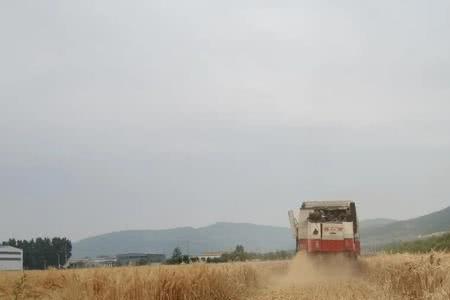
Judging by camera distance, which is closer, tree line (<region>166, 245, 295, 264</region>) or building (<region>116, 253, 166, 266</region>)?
tree line (<region>166, 245, 295, 264</region>)

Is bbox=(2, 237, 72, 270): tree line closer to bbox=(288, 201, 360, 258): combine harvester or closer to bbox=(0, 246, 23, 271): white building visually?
bbox=(0, 246, 23, 271): white building

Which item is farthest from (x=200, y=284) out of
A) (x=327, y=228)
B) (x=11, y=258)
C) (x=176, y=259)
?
(x=11, y=258)

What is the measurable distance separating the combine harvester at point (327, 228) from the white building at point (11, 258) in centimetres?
11067

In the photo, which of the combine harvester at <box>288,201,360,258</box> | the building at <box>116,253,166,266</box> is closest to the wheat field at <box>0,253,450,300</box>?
the building at <box>116,253,166,266</box>

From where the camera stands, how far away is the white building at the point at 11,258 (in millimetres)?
129175

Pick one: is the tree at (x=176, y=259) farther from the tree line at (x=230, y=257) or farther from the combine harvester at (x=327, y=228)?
the combine harvester at (x=327, y=228)

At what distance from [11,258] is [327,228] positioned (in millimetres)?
122095

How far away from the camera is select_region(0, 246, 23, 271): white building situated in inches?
5086

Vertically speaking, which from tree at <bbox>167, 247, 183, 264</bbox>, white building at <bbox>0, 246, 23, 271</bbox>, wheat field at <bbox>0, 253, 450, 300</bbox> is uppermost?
wheat field at <bbox>0, 253, 450, 300</bbox>

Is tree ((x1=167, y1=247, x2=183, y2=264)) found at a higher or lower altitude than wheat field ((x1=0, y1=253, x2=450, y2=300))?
lower

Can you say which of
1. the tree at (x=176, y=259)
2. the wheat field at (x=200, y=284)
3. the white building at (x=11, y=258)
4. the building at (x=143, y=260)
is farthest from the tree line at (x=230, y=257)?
the white building at (x=11, y=258)

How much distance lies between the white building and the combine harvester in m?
111

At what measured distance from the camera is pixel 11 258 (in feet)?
445

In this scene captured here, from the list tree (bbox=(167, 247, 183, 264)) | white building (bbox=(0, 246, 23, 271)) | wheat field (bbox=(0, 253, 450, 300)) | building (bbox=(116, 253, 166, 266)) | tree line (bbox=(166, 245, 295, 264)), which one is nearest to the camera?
wheat field (bbox=(0, 253, 450, 300))
